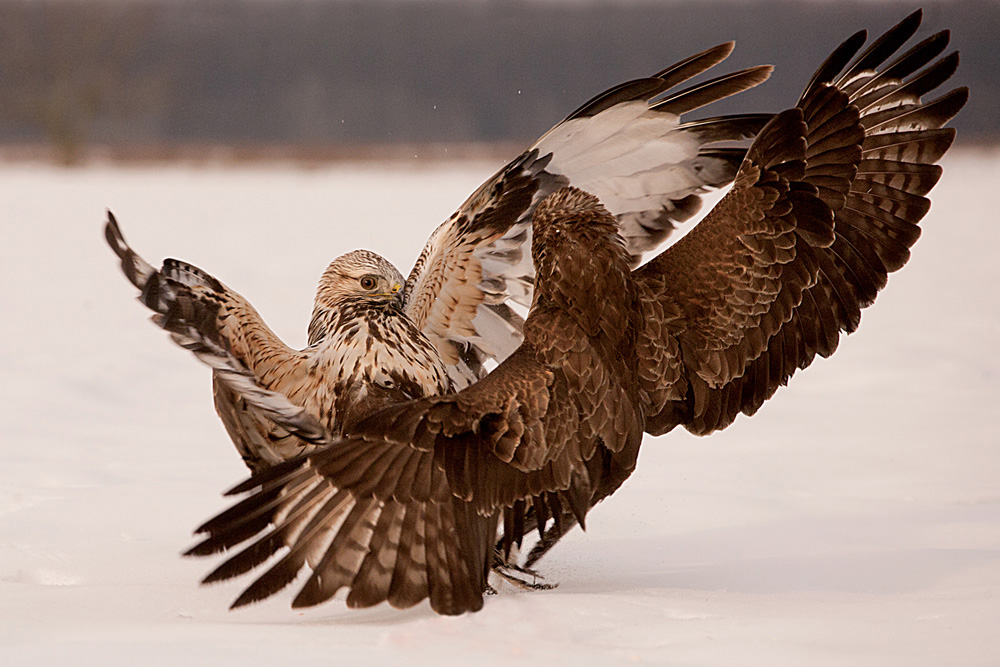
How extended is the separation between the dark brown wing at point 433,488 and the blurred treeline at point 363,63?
1336 inches

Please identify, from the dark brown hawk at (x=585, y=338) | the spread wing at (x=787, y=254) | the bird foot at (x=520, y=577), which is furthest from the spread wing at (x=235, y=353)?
the spread wing at (x=787, y=254)

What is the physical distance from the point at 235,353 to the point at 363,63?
2568 inches

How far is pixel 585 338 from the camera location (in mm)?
3355

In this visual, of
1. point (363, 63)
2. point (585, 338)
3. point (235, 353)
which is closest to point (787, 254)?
point (585, 338)

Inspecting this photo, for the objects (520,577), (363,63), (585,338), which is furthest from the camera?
(363,63)

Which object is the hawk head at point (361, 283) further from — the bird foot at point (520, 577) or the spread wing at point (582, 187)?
the bird foot at point (520, 577)

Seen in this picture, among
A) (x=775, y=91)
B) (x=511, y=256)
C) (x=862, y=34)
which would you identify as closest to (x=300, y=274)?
(x=511, y=256)

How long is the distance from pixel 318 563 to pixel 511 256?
170 centimetres

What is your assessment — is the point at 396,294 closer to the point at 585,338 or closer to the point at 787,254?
the point at 585,338

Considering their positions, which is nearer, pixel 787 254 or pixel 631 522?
pixel 787 254

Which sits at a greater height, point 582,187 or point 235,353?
point 582,187

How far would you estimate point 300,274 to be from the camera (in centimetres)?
1237

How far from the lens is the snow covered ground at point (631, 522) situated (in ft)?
9.43

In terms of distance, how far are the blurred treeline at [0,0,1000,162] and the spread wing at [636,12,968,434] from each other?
107ft
